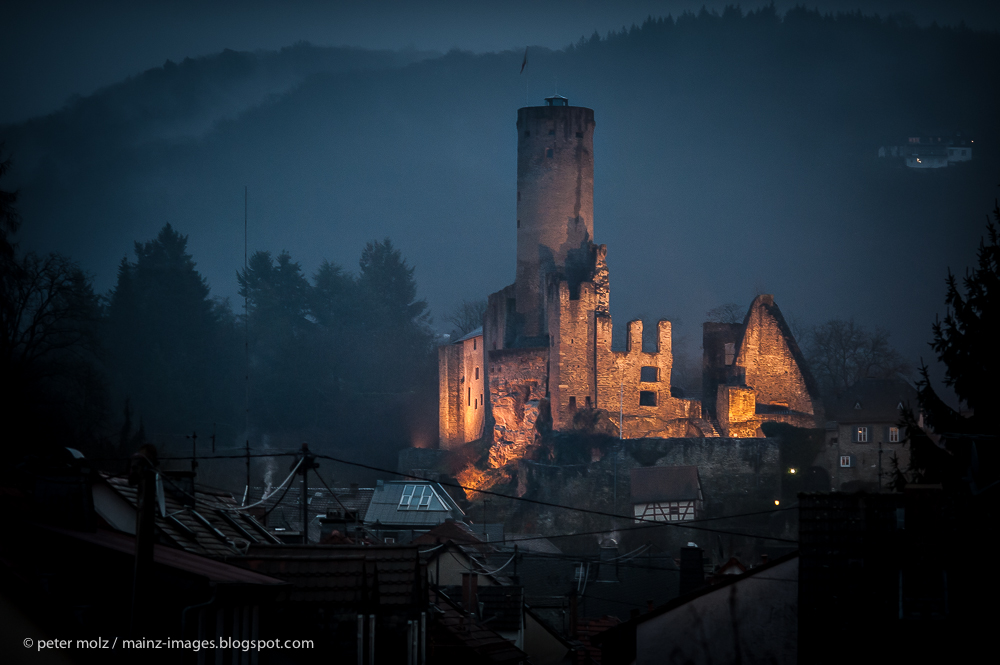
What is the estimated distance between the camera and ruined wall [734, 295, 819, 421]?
175 ft

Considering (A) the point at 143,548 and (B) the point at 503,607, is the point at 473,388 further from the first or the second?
Result: (A) the point at 143,548

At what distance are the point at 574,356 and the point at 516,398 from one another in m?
4.01

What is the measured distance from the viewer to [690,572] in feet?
77.3

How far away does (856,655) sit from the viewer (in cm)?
1292

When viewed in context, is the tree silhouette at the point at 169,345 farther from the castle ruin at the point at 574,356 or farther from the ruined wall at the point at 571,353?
the ruined wall at the point at 571,353

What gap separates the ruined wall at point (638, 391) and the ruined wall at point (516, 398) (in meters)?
3.09

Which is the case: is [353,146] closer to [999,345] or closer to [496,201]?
[496,201]

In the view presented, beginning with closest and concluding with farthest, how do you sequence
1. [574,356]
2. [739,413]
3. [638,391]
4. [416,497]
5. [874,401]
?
[416,497]
[874,401]
[739,413]
[638,391]
[574,356]

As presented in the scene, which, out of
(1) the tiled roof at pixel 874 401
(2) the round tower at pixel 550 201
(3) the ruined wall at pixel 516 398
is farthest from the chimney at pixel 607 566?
(2) the round tower at pixel 550 201

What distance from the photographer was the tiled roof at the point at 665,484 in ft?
157

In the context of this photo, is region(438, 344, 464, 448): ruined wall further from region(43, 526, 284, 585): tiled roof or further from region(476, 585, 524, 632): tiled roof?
region(43, 526, 284, 585): tiled roof

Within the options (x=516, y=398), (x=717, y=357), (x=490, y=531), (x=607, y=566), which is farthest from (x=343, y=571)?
(x=717, y=357)

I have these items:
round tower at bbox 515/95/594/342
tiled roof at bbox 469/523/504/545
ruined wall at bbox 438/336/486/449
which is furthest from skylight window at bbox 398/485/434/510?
ruined wall at bbox 438/336/486/449

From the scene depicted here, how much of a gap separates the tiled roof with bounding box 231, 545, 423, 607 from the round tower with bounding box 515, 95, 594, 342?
44345 millimetres
